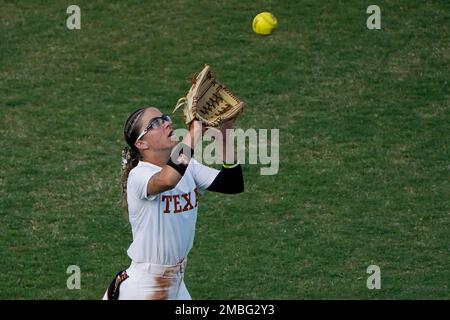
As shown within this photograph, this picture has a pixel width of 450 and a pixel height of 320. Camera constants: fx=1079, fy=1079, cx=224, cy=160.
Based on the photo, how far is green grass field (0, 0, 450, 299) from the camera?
35.4 feet

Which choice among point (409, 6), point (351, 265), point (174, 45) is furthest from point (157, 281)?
point (409, 6)

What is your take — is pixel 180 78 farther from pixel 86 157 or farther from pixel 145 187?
pixel 145 187

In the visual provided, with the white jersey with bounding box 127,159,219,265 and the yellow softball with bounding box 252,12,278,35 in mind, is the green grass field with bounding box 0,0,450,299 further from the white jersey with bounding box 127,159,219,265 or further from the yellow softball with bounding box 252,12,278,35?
the white jersey with bounding box 127,159,219,265

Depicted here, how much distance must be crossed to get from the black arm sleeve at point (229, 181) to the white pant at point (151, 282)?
2.14 ft

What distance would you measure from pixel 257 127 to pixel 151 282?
528 cm

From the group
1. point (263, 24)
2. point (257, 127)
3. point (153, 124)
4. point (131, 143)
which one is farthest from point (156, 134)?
point (257, 127)

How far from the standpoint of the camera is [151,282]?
802cm

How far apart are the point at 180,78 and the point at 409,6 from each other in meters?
3.51

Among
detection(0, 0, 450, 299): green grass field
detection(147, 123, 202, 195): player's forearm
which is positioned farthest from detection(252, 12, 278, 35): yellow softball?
detection(147, 123, 202, 195): player's forearm

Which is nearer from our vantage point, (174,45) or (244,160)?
(244,160)

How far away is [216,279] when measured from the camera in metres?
10.6

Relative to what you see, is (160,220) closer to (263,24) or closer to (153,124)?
(153,124)

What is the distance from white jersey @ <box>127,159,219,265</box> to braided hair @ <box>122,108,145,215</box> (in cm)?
17

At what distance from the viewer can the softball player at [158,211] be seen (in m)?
7.95
